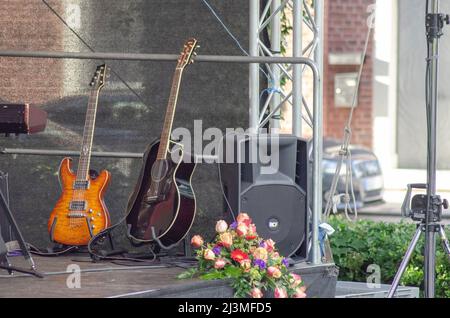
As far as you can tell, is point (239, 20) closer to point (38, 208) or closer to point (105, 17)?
point (105, 17)

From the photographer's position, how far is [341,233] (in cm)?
736

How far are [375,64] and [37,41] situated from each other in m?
10.3

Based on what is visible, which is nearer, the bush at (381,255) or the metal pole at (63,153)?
the metal pole at (63,153)

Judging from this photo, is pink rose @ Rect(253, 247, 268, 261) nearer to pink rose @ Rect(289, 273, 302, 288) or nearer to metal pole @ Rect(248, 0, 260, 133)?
pink rose @ Rect(289, 273, 302, 288)

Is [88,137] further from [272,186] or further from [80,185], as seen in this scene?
[272,186]

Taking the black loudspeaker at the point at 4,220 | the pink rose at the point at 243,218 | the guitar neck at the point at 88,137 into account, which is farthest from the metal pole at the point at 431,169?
the black loudspeaker at the point at 4,220

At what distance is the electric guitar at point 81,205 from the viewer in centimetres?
593

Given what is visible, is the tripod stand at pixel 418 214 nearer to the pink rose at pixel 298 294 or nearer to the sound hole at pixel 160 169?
the pink rose at pixel 298 294

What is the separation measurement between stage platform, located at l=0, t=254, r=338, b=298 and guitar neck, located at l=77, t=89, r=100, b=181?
0.49 meters

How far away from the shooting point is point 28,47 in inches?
259

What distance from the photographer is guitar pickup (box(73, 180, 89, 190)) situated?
19.6ft

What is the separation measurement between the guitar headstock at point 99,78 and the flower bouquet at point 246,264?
147cm

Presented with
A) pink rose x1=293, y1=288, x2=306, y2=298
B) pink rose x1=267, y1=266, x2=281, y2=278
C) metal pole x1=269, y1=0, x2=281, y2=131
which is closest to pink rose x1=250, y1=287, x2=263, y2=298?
pink rose x1=267, y1=266, x2=281, y2=278
